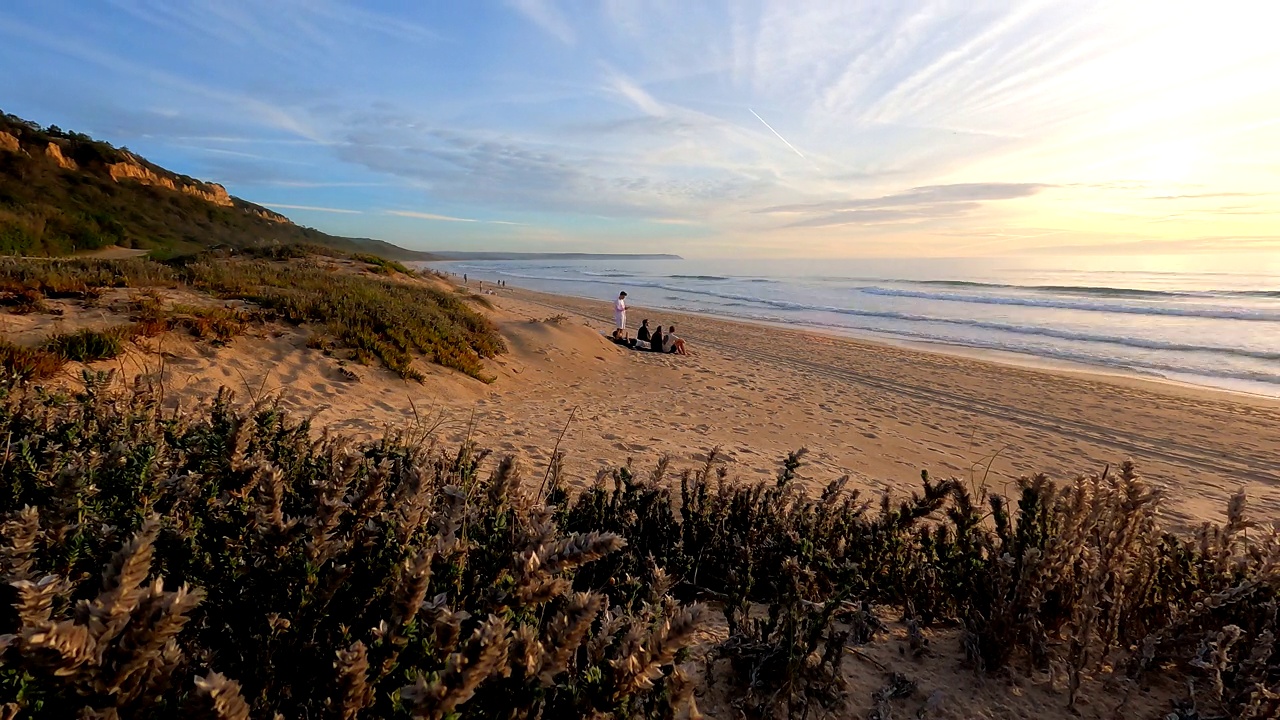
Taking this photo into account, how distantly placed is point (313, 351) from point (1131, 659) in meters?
8.85

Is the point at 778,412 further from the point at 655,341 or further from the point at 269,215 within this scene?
the point at 269,215

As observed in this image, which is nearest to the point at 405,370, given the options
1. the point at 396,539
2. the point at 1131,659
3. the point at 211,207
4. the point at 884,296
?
the point at 396,539

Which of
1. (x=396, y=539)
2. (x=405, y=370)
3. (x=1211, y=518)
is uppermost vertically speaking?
(x=396, y=539)

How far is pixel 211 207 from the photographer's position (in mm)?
46188

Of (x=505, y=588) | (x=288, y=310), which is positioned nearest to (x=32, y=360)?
(x=288, y=310)

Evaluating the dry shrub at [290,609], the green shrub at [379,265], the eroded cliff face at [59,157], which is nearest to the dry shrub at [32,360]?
the dry shrub at [290,609]

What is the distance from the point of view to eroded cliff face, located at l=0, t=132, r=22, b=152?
1316 inches

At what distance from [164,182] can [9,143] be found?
1074cm

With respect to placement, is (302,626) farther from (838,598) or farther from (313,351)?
(313,351)

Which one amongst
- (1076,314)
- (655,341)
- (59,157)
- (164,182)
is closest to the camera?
(655,341)

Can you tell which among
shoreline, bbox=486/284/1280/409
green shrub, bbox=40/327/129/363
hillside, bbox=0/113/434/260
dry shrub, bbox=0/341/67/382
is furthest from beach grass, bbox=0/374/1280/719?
hillside, bbox=0/113/434/260

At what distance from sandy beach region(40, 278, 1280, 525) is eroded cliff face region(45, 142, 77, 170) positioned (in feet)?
136

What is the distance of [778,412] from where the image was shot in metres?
10.2

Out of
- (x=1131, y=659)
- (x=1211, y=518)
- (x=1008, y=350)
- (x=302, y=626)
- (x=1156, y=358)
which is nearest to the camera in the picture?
(x=302, y=626)
